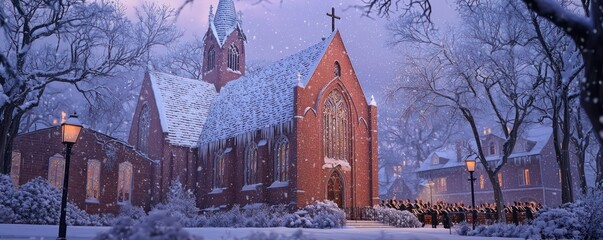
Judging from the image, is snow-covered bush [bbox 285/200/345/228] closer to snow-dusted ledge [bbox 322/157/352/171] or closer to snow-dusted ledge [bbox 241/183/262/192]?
snow-dusted ledge [bbox 322/157/352/171]

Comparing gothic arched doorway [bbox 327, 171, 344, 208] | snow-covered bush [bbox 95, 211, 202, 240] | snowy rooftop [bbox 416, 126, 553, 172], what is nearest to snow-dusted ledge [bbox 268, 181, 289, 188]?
gothic arched doorway [bbox 327, 171, 344, 208]

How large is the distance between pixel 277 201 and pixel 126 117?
29.3 m

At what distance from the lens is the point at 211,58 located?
42062 millimetres

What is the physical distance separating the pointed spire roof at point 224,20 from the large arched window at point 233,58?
126 cm

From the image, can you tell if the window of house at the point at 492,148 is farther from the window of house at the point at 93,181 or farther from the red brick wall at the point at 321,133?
the window of house at the point at 93,181

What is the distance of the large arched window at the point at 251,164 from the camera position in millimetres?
31656

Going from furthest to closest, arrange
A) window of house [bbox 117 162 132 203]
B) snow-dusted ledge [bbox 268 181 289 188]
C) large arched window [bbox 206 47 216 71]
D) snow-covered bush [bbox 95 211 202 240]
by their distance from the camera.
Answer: large arched window [bbox 206 47 216 71] < window of house [bbox 117 162 132 203] < snow-dusted ledge [bbox 268 181 289 188] < snow-covered bush [bbox 95 211 202 240]

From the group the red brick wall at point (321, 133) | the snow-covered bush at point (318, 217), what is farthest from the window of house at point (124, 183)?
the snow-covered bush at point (318, 217)

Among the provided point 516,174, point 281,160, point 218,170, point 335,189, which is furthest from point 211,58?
point 516,174

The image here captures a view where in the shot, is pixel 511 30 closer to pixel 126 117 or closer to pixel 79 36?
pixel 79 36

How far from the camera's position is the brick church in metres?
28.8

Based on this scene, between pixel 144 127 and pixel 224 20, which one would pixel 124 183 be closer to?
pixel 144 127

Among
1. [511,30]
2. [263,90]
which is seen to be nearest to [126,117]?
[263,90]

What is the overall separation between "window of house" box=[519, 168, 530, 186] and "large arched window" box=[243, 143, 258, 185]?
26580 mm
